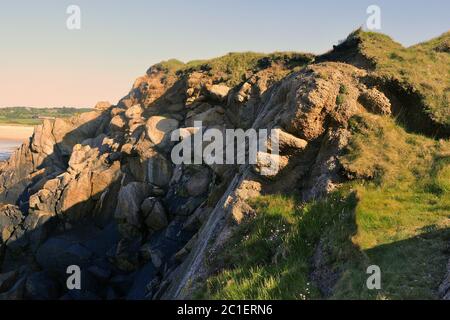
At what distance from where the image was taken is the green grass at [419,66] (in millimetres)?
17219

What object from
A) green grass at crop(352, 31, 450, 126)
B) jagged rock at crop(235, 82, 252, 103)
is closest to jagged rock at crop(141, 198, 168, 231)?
jagged rock at crop(235, 82, 252, 103)

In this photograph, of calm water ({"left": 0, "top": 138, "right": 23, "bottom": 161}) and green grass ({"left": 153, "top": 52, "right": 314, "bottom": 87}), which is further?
calm water ({"left": 0, "top": 138, "right": 23, "bottom": 161})

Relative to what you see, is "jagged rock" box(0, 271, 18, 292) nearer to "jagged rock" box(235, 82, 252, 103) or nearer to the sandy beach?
"jagged rock" box(235, 82, 252, 103)

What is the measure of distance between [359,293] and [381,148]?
8010 mm

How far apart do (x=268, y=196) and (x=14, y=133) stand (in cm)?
18772

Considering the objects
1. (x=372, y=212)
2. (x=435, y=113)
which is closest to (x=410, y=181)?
(x=372, y=212)

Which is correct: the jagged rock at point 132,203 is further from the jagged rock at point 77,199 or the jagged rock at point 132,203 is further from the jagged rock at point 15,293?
the jagged rock at point 15,293

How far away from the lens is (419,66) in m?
19.2

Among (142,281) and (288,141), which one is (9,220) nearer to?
(142,281)

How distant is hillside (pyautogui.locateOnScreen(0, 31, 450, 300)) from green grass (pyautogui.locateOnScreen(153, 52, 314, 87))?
158 mm

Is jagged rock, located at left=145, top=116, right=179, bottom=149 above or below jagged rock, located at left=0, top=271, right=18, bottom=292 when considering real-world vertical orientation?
above

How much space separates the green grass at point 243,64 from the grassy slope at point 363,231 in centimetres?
1626

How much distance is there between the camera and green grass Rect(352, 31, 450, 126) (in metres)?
17.2

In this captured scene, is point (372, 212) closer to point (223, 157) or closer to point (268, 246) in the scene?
point (268, 246)
